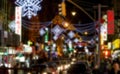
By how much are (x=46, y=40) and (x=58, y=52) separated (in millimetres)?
2992

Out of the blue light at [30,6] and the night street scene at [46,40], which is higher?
the blue light at [30,6]

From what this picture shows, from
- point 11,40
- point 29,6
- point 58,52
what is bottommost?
point 58,52

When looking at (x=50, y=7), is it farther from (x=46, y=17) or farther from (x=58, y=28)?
(x=58, y=28)

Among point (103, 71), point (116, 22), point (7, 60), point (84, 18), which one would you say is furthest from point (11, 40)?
point (84, 18)

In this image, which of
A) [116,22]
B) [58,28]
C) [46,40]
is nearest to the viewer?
[58,28]

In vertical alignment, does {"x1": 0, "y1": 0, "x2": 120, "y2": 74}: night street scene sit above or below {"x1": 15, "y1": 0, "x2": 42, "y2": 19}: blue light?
below

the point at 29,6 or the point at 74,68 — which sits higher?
the point at 29,6

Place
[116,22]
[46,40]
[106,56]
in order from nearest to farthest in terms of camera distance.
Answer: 1. [106,56]
2. [116,22]
3. [46,40]

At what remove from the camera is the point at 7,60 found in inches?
1303

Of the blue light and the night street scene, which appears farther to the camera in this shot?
the blue light

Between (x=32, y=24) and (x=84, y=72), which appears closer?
(x=84, y=72)

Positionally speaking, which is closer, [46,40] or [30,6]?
[30,6]

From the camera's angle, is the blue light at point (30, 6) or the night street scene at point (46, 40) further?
the blue light at point (30, 6)

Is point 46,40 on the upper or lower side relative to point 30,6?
lower
